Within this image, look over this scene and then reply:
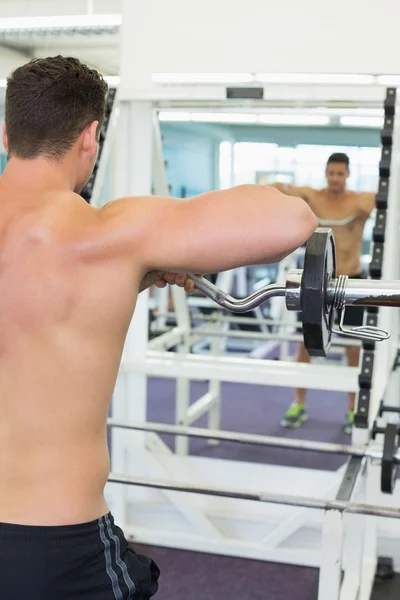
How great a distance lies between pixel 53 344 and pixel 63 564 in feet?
1.22

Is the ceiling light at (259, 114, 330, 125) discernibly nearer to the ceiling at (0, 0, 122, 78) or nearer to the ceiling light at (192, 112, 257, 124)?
the ceiling light at (192, 112, 257, 124)

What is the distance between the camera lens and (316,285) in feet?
3.80

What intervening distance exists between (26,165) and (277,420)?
424 centimetres

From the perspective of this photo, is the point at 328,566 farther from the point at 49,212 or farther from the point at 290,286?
the point at 49,212

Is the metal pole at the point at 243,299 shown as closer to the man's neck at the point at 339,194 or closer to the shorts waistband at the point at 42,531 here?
the shorts waistband at the point at 42,531

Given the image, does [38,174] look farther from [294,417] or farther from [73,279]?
[294,417]

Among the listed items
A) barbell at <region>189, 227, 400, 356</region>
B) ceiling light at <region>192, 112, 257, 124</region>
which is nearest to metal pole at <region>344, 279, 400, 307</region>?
barbell at <region>189, 227, 400, 356</region>

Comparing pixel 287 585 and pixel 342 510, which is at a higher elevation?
pixel 342 510

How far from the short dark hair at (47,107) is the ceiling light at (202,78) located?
6.14 feet

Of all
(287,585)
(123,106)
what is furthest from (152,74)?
(287,585)

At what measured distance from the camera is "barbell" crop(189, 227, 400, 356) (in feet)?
3.80

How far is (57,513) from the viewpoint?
1.27 metres

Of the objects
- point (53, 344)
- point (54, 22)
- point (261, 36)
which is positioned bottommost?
point (53, 344)

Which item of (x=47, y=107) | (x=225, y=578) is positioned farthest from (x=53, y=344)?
(x=225, y=578)
